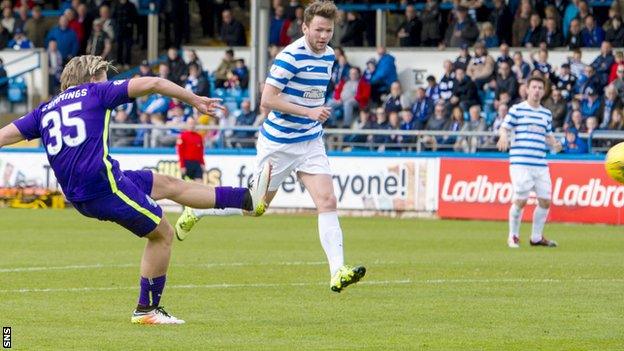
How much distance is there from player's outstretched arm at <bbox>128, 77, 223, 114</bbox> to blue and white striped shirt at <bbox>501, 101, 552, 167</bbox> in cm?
1007

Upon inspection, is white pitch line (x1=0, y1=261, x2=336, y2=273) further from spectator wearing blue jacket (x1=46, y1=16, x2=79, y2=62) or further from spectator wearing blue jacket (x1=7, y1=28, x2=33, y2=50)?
spectator wearing blue jacket (x1=7, y1=28, x2=33, y2=50)

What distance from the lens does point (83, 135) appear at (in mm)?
10117

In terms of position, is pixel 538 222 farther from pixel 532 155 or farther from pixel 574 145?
pixel 574 145

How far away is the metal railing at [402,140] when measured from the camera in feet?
86.9

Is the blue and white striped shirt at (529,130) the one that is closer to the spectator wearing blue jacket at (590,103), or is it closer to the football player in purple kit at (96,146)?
the spectator wearing blue jacket at (590,103)

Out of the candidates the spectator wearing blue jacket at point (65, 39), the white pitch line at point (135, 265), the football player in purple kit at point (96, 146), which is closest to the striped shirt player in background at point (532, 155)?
the white pitch line at point (135, 265)

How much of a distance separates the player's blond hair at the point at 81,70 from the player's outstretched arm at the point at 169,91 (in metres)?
0.40

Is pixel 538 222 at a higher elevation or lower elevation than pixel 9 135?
lower

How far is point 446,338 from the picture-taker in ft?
32.3

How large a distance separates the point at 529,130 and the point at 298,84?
7899 mm

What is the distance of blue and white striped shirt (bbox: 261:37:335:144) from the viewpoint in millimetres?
12180

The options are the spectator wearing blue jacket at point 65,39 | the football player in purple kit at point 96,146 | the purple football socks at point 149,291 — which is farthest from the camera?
Result: the spectator wearing blue jacket at point 65,39

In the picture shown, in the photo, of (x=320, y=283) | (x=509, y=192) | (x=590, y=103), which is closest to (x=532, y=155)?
(x=509, y=192)

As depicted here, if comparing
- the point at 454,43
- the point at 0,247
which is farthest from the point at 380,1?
the point at 0,247
